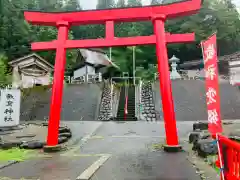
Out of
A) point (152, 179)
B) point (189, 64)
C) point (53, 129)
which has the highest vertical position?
point (189, 64)

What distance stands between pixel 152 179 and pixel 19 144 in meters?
6.40

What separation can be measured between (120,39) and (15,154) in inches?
207

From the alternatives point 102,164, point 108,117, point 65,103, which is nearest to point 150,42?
point 102,164

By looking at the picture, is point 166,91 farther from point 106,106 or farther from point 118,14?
point 106,106

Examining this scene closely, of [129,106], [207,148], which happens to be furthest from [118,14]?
[129,106]

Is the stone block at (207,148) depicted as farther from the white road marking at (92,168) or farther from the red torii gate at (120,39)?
the white road marking at (92,168)

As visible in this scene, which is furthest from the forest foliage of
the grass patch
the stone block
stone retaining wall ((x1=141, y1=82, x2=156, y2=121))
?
the stone block

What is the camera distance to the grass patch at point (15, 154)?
7.75m

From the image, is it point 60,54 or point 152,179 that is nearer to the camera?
point 152,179

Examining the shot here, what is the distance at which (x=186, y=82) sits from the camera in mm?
23047

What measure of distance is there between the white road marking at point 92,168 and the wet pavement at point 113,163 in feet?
0.07

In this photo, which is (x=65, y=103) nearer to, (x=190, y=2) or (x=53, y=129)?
(x=53, y=129)

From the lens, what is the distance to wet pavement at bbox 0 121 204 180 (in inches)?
218

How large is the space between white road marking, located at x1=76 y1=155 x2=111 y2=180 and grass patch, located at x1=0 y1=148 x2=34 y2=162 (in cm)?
244
